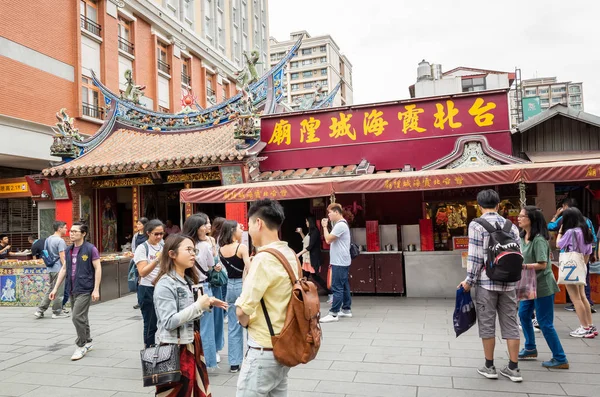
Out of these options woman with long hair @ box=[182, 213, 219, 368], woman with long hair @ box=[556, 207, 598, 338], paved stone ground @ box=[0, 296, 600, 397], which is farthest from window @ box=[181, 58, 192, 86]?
woman with long hair @ box=[556, 207, 598, 338]

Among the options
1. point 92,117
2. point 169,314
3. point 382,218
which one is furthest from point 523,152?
point 92,117

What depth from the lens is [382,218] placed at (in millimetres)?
10648

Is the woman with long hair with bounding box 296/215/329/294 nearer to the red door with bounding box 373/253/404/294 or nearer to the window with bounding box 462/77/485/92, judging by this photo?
the red door with bounding box 373/253/404/294

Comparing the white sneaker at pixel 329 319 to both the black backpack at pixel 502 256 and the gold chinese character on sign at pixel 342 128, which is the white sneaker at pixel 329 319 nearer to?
the black backpack at pixel 502 256

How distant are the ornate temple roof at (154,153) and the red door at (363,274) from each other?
369 cm

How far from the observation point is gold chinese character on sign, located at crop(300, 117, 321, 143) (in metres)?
11.2

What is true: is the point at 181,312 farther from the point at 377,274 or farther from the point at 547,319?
the point at 377,274

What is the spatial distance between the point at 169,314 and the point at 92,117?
17.8 metres

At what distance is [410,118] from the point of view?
34.4 feet

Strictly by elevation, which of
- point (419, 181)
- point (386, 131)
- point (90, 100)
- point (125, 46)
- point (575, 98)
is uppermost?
point (575, 98)

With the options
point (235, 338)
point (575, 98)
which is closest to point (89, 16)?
point (235, 338)

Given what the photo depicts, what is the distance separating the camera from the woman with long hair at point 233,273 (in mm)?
4777

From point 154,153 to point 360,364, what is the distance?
28.6 feet

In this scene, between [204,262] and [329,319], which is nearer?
[204,262]
